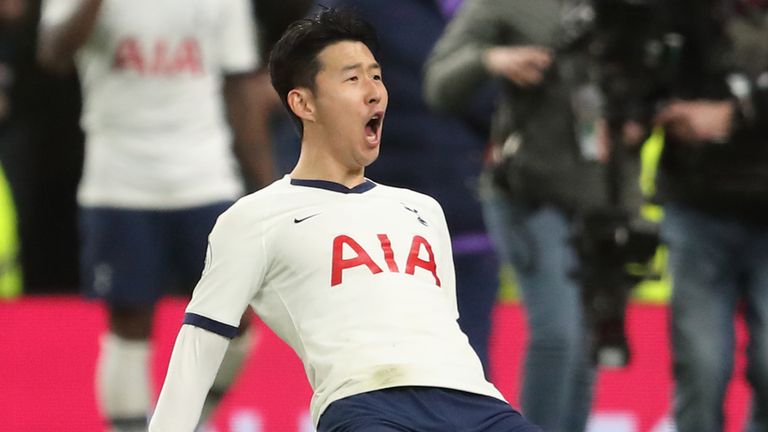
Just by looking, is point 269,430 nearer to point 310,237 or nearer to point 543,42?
point 543,42

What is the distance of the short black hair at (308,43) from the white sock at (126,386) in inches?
85.9

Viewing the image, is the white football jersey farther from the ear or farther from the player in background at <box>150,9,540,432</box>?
the ear

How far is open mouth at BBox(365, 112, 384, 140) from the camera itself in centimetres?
407

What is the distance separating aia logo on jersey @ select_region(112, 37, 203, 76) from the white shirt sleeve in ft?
7.83

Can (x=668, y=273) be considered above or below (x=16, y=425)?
above

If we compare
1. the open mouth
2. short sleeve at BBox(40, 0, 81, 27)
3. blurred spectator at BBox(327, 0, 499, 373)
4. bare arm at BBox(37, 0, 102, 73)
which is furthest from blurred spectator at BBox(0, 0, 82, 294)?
the open mouth

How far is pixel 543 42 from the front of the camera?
19.1 ft

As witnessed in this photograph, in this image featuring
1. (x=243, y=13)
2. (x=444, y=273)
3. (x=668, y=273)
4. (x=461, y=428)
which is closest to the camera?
(x=461, y=428)

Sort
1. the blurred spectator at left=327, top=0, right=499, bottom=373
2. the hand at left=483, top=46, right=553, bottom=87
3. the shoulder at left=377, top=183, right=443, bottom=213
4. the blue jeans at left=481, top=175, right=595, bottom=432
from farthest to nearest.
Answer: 1. the blurred spectator at left=327, top=0, right=499, bottom=373
2. the blue jeans at left=481, top=175, right=595, bottom=432
3. the hand at left=483, top=46, right=553, bottom=87
4. the shoulder at left=377, top=183, right=443, bottom=213

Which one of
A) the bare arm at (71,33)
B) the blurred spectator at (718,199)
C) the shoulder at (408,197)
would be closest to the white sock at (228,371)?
the bare arm at (71,33)

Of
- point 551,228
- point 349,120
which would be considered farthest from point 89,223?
point 349,120

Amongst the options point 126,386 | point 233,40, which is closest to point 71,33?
point 233,40

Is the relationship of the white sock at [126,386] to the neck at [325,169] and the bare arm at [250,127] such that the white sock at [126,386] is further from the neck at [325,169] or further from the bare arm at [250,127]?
the neck at [325,169]

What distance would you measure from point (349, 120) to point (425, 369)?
1.82ft
